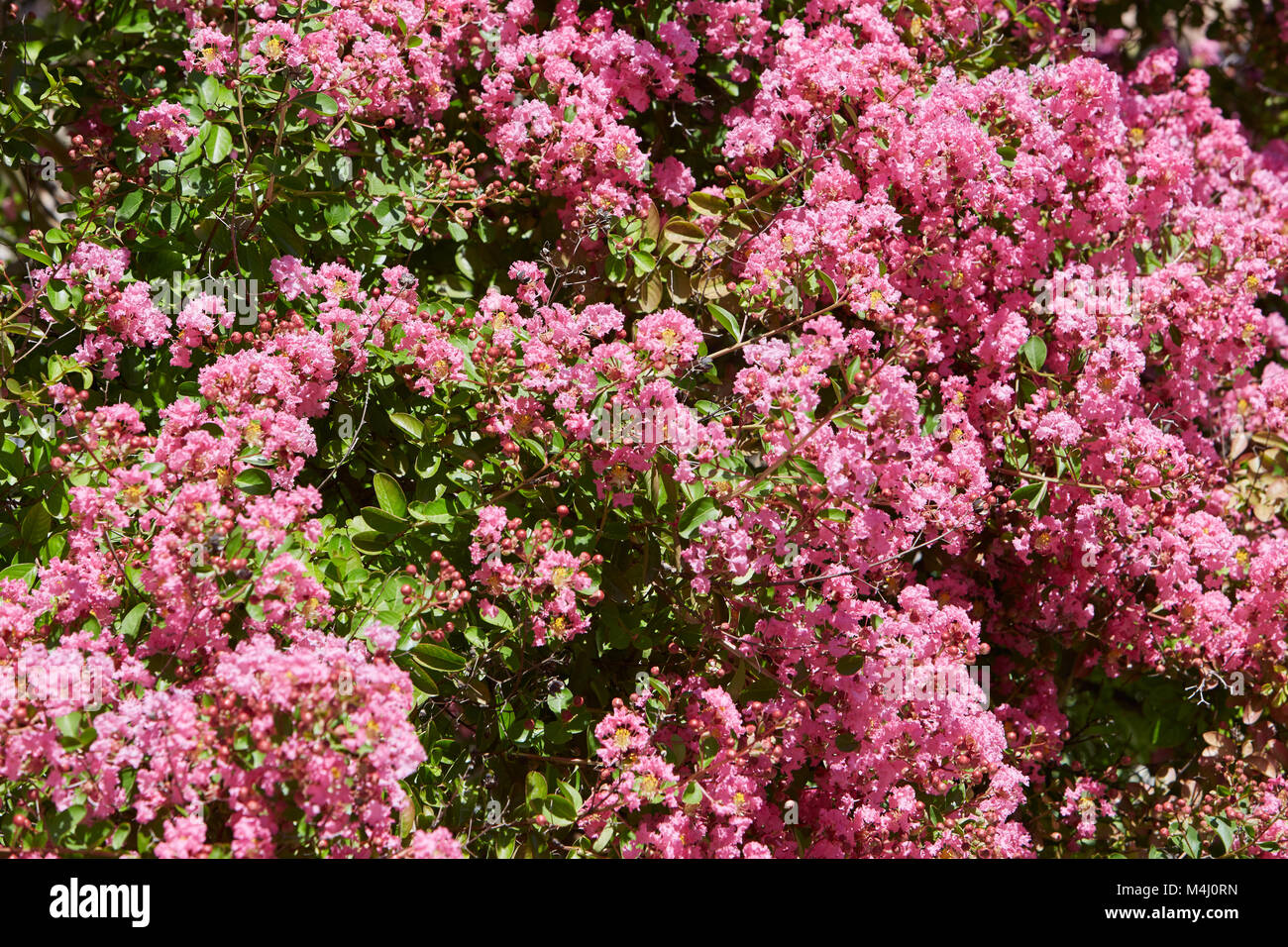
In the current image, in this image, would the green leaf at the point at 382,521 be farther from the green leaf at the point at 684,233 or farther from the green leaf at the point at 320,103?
the green leaf at the point at 684,233

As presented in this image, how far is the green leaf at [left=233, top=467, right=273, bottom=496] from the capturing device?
7.48ft

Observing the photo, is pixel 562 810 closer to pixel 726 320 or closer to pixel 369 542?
pixel 369 542

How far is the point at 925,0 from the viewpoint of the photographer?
3412mm

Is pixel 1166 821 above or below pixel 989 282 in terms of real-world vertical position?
below

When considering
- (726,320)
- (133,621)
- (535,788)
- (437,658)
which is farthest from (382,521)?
(726,320)

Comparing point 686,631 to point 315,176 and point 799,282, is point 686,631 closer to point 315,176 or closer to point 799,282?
point 799,282

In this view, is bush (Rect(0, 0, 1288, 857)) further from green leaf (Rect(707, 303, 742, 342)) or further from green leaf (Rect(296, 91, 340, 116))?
green leaf (Rect(707, 303, 742, 342))

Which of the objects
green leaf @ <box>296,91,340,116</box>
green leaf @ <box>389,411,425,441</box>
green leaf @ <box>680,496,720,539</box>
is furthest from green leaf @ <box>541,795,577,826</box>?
green leaf @ <box>296,91,340,116</box>

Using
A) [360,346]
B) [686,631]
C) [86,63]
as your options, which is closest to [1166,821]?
[686,631]

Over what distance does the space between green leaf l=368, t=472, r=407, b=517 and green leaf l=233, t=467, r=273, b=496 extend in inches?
11.2

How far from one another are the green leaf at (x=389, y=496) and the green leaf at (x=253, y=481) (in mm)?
284

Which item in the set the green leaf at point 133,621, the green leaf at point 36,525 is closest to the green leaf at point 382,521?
the green leaf at point 133,621
